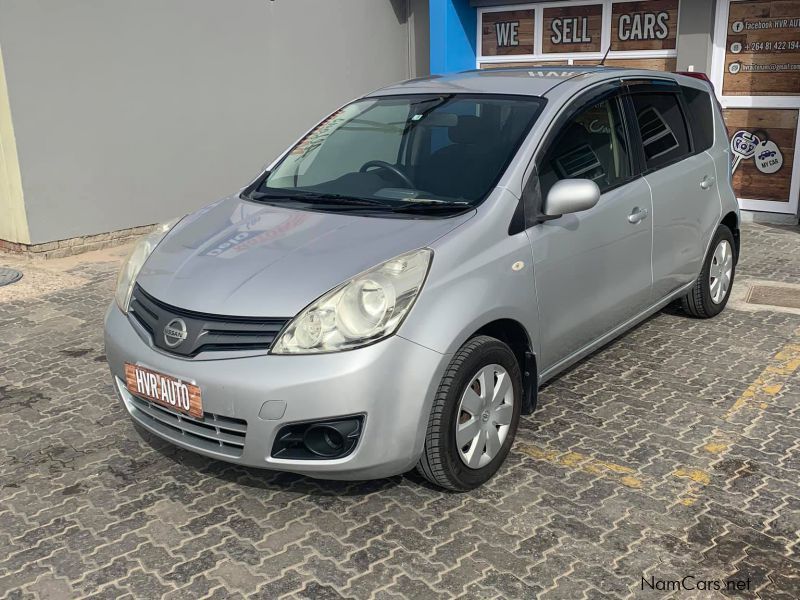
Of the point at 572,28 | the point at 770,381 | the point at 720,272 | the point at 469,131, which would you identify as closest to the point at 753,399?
the point at 770,381

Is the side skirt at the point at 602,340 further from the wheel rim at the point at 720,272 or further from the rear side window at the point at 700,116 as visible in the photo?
the rear side window at the point at 700,116

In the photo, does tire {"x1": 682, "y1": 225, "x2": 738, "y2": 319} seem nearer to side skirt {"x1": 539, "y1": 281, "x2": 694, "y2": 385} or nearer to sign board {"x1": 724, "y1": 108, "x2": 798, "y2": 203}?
side skirt {"x1": 539, "y1": 281, "x2": 694, "y2": 385}

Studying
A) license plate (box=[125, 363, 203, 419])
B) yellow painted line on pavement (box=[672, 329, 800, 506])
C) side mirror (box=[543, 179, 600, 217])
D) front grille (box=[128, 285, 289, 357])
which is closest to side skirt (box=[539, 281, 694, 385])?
yellow painted line on pavement (box=[672, 329, 800, 506])

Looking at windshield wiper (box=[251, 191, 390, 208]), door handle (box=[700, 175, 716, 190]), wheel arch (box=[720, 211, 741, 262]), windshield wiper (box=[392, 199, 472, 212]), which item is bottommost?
wheel arch (box=[720, 211, 741, 262])

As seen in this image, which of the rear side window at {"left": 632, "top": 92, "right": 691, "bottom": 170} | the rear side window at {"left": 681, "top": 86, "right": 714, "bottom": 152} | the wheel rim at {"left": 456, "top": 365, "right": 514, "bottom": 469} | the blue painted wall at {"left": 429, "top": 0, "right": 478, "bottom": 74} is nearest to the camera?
the wheel rim at {"left": 456, "top": 365, "right": 514, "bottom": 469}

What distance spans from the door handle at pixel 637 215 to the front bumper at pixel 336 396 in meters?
1.79

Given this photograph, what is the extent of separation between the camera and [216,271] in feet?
11.4

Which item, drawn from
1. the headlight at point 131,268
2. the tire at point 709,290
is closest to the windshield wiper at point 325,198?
the headlight at point 131,268

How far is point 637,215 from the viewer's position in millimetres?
4512

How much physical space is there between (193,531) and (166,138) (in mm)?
6676

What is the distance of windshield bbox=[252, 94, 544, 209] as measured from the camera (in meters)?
3.92

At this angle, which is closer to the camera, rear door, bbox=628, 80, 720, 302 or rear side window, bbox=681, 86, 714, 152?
rear door, bbox=628, 80, 720, 302

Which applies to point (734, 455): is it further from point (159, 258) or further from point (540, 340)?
point (159, 258)

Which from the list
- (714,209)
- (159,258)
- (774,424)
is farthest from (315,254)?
(714,209)
